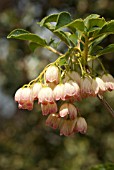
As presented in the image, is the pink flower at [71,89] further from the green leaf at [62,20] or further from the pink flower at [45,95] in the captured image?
the green leaf at [62,20]

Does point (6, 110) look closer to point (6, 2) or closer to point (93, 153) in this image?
point (6, 2)

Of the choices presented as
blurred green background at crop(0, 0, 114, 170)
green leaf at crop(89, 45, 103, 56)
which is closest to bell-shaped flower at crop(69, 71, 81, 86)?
green leaf at crop(89, 45, 103, 56)

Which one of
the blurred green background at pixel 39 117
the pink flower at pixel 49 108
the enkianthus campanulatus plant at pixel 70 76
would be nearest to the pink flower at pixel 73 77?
the enkianthus campanulatus plant at pixel 70 76

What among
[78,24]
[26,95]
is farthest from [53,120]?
[78,24]

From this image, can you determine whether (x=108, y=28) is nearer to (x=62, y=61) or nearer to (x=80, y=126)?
(x=62, y=61)

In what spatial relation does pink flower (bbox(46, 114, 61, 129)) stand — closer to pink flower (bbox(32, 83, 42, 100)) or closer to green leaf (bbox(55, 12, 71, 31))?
pink flower (bbox(32, 83, 42, 100))

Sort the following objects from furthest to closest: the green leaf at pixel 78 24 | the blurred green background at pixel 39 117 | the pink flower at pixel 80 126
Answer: the blurred green background at pixel 39 117 → the pink flower at pixel 80 126 → the green leaf at pixel 78 24

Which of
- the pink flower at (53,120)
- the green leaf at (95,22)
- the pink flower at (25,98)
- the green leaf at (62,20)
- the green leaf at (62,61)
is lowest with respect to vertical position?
the pink flower at (53,120)
